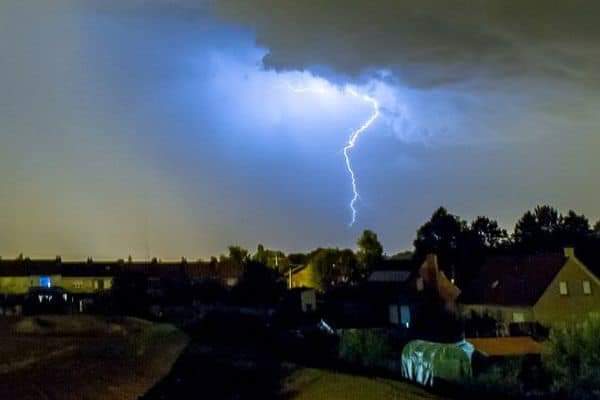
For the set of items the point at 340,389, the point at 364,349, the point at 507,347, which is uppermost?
the point at 364,349

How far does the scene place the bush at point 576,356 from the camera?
115ft

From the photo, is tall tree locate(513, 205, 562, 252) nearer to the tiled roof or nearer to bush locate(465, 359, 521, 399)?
the tiled roof

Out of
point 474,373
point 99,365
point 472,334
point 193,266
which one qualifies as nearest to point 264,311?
point 472,334

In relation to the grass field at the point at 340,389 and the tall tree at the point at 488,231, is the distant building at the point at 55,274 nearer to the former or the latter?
the tall tree at the point at 488,231

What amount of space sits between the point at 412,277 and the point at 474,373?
135ft

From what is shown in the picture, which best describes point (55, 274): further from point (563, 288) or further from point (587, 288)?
point (587, 288)

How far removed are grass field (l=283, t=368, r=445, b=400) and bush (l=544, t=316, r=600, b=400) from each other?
10.6 metres

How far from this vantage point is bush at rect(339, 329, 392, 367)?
4141 cm

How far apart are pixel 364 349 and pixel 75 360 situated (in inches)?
1142

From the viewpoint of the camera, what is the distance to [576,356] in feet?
120

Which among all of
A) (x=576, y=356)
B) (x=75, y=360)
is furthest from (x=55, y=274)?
(x=75, y=360)

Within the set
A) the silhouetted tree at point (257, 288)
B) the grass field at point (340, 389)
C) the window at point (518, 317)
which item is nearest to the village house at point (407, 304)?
the window at point (518, 317)

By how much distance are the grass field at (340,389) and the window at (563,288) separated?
37.7m

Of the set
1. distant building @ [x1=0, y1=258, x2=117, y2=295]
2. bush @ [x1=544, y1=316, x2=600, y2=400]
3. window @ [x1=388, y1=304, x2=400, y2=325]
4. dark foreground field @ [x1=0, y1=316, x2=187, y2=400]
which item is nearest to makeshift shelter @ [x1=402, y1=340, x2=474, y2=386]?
bush @ [x1=544, y1=316, x2=600, y2=400]
